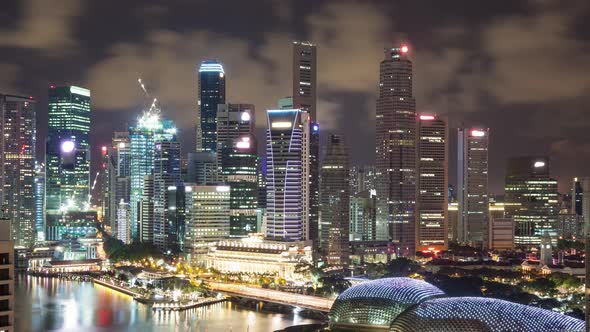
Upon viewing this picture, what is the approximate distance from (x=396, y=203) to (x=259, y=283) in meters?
18.9

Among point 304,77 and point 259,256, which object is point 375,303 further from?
point 304,77

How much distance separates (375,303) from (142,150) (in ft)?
161

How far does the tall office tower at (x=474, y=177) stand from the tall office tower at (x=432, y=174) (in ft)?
19.3

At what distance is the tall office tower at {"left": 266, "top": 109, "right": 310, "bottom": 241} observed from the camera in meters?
44.4

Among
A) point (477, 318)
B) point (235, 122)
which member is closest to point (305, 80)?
point (235, 122)

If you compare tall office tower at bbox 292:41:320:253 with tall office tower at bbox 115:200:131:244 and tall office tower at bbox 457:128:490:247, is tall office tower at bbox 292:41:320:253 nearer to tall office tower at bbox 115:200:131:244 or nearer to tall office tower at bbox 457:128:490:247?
tall office tower at bbox 457:128:490:247

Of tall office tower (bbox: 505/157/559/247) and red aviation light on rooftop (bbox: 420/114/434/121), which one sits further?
tall office tower (bbox: 505/157/559/247)

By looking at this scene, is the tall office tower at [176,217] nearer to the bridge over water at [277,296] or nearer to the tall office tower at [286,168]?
the tall office tower at [286,168]


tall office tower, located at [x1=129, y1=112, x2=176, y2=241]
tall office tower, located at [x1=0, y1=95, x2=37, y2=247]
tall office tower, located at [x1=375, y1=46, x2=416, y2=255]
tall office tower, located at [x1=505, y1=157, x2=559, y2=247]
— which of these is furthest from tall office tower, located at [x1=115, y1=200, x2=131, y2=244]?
tall office tower, located at [x1=505, y1=157, x2=559, y2=247]

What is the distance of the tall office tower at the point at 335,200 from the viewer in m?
48.1

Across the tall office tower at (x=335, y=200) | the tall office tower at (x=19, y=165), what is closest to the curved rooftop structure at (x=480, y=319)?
the tall office tower at (x=335, y=200)

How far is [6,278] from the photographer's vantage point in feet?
32.7

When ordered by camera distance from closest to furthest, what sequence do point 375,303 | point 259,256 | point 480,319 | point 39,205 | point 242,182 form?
1. point 480,319
2. point 375,303
3. point 259,256
4. point 242,182
5. point 39,205

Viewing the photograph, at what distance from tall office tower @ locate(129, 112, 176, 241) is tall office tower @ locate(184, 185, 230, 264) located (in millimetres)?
15366
